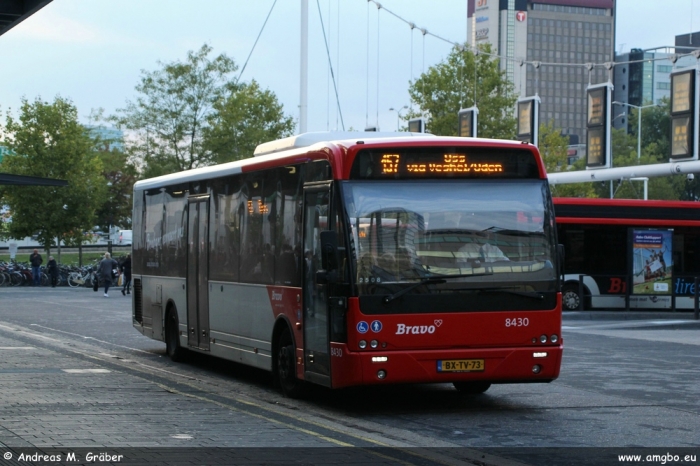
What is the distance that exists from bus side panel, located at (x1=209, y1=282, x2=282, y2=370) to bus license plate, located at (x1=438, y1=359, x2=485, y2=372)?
7.66ft

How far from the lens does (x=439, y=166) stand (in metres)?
11.6

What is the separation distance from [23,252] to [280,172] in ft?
266

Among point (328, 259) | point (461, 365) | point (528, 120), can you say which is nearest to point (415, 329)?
point (461, 365)

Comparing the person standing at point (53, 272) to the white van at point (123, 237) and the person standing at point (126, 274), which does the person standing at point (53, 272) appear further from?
the white van at point (123, 237)

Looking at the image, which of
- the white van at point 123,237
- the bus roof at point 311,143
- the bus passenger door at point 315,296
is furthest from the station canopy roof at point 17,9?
the white van at point 123,237

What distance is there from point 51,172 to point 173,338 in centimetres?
4691

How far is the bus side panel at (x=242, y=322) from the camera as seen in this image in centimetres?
1345

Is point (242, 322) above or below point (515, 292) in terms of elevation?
below

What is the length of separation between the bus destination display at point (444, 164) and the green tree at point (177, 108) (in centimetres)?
4409

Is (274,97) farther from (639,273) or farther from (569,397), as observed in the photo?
(569,397)

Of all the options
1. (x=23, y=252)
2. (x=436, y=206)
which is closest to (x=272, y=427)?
(x=436, y=206)

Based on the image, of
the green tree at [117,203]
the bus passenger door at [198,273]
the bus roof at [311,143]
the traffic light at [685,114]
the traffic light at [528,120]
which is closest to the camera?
the bus roof at [311,143]

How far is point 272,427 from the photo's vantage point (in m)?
10.1

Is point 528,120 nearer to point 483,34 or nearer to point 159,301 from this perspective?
point 159,301
